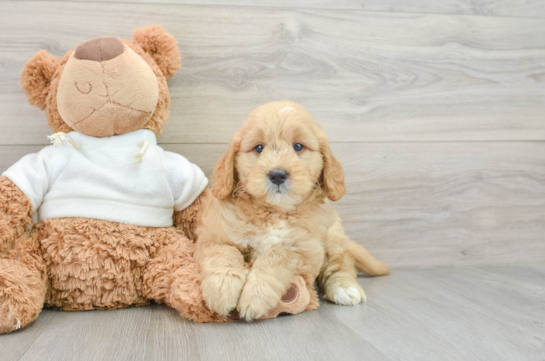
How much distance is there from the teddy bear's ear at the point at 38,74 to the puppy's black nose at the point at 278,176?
26.5 inches

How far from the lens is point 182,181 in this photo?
4.00 ft

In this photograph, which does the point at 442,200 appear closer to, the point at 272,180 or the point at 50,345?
the point at 272,180

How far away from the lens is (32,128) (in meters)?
1.37

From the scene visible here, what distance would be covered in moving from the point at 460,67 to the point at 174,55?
3.40 ft

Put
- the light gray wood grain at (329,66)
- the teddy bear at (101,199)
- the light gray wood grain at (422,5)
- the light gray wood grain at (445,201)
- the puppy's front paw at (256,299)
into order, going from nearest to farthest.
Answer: the puppy's front paw at (256,299) < the teddy bear at (101,199) < the light gray wood grain at (329,66) < the light gray wood grain at (422,5) < the light gray wood grain at (445,201)

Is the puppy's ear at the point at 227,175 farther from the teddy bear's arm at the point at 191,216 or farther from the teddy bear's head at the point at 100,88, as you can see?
the teddy bear's head at the point at 100,88

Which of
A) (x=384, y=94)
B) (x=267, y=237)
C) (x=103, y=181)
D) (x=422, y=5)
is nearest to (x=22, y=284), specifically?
(x=103, y=181)

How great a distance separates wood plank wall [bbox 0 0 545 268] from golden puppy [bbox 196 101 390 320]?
1.32 feet

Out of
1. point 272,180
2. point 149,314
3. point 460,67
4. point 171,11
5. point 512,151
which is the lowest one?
point 149,314

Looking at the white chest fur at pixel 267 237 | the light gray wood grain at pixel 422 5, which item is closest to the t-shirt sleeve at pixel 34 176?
the white chest fur at pixel 267 237

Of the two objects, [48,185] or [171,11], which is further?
[171,11]

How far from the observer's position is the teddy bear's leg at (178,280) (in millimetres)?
1011

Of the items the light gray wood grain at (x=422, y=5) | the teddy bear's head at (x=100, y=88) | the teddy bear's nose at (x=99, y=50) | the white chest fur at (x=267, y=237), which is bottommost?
the white chest fur at (x=267, y=237)

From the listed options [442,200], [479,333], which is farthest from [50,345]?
[442,200]
